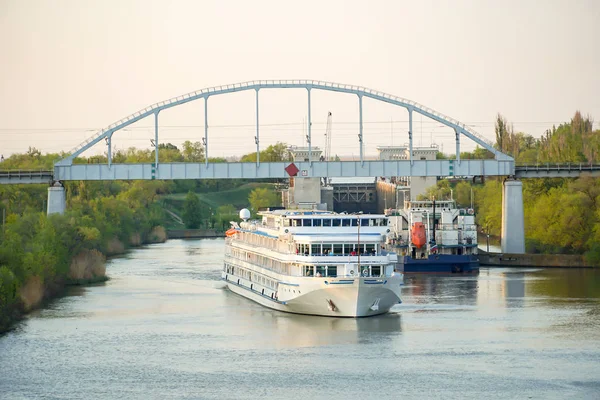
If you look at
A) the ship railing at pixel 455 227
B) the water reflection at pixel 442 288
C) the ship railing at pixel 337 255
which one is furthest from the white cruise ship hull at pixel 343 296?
the ship railing at pixel 455 227

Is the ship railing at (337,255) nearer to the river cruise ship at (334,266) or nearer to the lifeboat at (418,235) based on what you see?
the river cruise ship at (334,266)

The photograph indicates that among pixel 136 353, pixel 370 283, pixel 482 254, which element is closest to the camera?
pixel 136 353

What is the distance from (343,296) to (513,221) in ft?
146

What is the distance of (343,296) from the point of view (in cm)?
6059

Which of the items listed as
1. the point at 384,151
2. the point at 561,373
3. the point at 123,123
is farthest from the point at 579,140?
the point at 561,373

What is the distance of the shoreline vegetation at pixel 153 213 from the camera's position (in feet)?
237

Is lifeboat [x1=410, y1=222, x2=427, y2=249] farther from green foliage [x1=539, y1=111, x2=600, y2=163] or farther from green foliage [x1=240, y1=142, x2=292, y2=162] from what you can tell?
green foliage [x1=240, y1=142, x2=292, y2=162]

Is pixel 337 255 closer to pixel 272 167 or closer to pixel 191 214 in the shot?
pixel 272 167

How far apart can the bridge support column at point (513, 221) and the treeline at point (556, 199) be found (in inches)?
72.1

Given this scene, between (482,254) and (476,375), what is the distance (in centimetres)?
5101

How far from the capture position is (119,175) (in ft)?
341

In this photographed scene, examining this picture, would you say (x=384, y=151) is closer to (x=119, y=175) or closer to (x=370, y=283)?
(x=119, y=175)

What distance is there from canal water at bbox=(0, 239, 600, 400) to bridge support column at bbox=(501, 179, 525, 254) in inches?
958

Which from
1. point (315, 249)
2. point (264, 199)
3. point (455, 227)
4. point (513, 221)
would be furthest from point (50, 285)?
point (264, 199)
